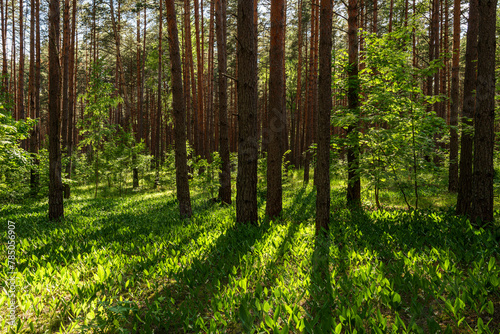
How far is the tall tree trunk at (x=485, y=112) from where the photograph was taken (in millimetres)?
4867

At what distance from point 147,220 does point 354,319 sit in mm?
6649

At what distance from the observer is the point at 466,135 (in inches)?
270

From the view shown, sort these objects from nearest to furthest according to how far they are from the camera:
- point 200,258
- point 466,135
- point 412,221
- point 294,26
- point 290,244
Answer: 1. point 200,258
2. point 290,244
3. point 412,221
4. point 466,135
5. point 294,26

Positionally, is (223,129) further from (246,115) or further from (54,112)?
(54,112)

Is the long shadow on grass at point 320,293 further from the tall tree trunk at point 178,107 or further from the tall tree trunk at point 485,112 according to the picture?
the tall tree trunk at point 178,107

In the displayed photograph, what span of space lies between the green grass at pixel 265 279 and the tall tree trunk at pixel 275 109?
117cm

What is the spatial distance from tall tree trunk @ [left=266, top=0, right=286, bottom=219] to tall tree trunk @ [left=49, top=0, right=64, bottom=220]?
5881 millimetres

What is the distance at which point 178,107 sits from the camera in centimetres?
785

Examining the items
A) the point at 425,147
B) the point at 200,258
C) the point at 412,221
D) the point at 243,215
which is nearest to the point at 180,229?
the point at 243,215

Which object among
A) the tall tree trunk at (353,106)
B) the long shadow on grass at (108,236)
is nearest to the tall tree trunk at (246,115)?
the long shadow on grass at (108,236)

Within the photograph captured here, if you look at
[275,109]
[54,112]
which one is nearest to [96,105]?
[54,112]

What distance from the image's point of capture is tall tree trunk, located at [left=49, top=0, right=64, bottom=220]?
749 centimetres

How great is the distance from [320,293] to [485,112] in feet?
15.1

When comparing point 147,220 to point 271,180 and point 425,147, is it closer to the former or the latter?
point 271,180
